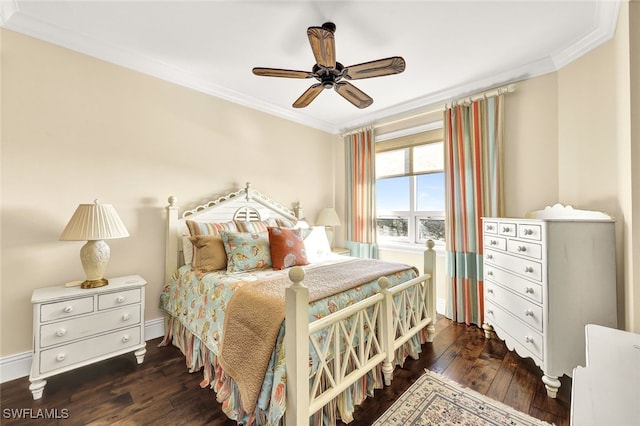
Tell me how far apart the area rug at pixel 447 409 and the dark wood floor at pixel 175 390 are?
65mm

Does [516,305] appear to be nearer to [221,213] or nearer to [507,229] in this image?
[507,229]

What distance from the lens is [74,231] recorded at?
184 centimetres

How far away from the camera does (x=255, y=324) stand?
1.46 meters

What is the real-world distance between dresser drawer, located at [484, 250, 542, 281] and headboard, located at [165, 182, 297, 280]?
2.32 metres

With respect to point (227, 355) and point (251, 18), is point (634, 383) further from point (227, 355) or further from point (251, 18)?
point (251, 18)

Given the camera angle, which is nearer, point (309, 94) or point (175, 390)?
point (175, 390)

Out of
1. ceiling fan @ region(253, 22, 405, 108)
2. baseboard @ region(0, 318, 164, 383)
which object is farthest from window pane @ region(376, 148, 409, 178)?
baseboard @ region(0, 318, 164, 383)

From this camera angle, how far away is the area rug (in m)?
1.50

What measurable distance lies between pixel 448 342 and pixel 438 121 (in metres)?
2.47

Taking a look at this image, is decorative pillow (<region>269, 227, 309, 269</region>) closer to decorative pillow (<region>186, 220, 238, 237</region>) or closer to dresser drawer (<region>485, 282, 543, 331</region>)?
decorative pillow (<region>186, 220, 238, 237</region>)

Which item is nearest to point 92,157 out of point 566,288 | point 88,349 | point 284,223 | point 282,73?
point 88,349

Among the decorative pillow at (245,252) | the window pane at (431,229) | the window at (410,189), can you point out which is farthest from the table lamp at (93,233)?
the window pane at (431,229)

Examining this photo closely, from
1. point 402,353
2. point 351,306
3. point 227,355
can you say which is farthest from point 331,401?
point 402,353

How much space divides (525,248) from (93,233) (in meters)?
3.13
